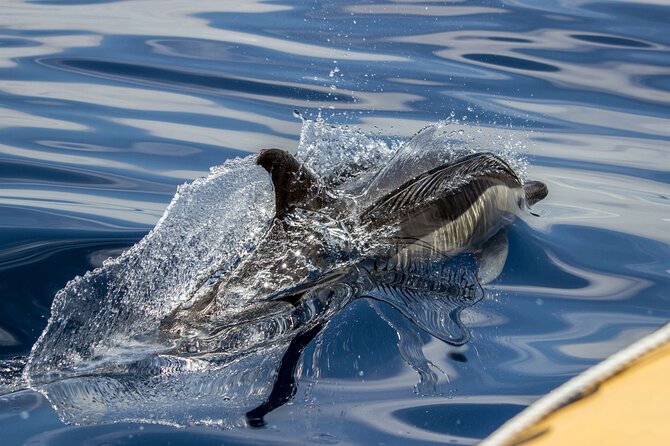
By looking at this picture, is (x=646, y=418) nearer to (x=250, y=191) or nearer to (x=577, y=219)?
(x=250, y=191)

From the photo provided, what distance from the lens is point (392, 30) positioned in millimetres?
10867

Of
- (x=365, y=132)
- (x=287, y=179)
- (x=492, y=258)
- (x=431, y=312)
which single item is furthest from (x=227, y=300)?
(x=365, y=132)

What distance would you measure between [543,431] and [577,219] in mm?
3621

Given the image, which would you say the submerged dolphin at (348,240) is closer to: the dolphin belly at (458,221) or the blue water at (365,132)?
the dolphin belly at (458,221)

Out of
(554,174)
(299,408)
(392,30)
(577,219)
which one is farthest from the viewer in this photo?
(392,30)

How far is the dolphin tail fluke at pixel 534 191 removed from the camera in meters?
6.02

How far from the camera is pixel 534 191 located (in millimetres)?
6047

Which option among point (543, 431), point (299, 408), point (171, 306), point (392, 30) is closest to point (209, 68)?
point (392, 30)

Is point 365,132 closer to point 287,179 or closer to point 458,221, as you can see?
point 458,221

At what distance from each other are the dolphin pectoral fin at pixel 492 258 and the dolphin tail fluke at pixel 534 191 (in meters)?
0.58

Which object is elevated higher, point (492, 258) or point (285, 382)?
point (492, 258)

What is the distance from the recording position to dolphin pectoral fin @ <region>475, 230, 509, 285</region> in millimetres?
5082

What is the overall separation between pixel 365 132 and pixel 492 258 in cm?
272

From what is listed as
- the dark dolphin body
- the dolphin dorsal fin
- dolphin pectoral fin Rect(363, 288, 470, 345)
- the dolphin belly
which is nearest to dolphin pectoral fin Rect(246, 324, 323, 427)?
the dark dolphin body
